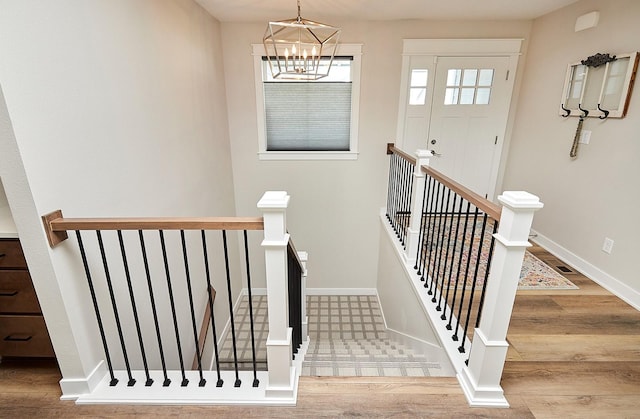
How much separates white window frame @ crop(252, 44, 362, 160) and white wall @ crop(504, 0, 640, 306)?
1.98 m

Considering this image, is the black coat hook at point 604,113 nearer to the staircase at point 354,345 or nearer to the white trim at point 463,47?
the white trim at point 463,47

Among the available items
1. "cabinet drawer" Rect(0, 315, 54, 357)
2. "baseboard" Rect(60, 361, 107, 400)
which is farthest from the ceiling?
"baseboard" Rect(60, 361, 107, 400)

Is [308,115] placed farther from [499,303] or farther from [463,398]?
[463,398]

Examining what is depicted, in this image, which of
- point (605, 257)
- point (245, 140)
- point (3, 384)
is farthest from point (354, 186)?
point (3, 384)

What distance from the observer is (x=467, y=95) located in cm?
384

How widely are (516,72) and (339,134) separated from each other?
7.26ft

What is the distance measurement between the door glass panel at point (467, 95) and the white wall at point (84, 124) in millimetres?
3118

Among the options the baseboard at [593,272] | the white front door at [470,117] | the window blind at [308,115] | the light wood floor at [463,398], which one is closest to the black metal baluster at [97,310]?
the light wood floor at [463,398]

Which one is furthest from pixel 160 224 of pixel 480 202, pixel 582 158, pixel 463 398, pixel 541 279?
pixel 582 158

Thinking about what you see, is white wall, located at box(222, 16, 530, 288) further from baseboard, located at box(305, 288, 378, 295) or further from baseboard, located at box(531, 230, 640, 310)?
baseboard, located at box(531, 230, 640, 310)

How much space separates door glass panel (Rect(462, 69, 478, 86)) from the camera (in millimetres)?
3752

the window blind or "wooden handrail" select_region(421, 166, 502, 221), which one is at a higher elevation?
the window blind

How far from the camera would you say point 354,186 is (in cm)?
423

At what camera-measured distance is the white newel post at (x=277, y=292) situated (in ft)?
4.31
